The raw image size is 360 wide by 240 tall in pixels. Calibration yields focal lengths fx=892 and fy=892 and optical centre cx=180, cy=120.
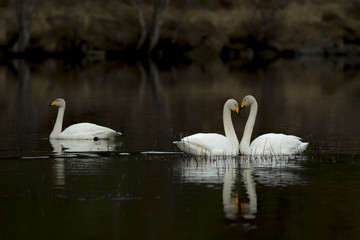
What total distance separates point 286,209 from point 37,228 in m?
2.91

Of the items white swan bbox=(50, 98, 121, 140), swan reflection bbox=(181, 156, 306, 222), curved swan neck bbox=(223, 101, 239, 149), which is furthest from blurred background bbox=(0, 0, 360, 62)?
swan reflection bbox=(181, 156, 306, 222)

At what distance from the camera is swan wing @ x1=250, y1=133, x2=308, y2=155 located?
14867 mm

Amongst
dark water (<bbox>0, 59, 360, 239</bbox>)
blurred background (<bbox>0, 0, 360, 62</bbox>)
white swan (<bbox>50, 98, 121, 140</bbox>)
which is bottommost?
dark water (<bbox>0, 59, 360, 239</bbox>)

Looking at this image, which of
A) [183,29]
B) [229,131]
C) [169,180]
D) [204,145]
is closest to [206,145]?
[204,145]

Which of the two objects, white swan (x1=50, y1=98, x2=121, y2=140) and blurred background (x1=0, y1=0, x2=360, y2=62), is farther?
blurred background (x1=0, y1=0, x2=360, y2=62)

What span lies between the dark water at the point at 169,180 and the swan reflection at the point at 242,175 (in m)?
0.02

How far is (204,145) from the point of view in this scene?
47.7ft

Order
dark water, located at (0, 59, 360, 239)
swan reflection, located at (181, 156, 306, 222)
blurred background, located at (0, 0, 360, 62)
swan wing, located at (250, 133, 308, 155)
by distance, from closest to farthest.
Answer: dark water, located at (0, 59, 360, 239), swan reflection, located at (181, 156, 306, 222), swan wing, located at (250, 133, 308, 155), blurred background, located at (0, 0, 360, 62)

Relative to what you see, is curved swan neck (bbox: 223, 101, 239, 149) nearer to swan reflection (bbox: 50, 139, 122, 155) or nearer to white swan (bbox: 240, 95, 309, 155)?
white swan (bbox: 240, 95, 309, 155)

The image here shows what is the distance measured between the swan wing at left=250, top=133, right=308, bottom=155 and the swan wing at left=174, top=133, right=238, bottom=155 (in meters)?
0.57

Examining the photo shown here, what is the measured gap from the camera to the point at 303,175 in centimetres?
1291

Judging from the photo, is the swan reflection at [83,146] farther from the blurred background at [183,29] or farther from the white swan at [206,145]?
the blurred background at [183,29]

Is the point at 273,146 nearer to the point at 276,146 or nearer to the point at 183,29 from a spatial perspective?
the point at 276,146

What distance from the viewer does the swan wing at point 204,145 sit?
47.7ft
